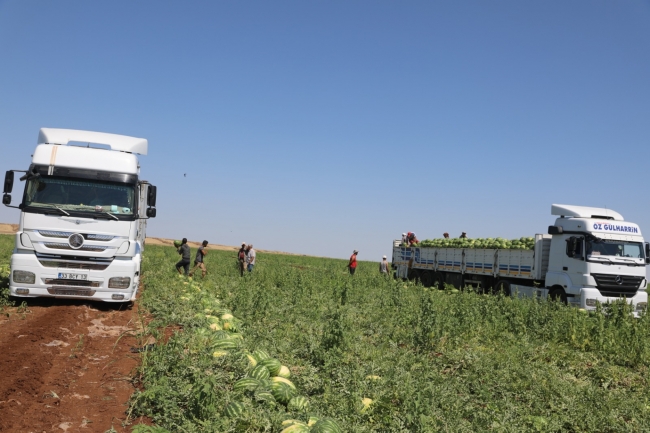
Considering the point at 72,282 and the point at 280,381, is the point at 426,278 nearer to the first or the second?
the point at 72,282

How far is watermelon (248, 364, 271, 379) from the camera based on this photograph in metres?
6.94

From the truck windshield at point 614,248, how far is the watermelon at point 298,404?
12.9 meters

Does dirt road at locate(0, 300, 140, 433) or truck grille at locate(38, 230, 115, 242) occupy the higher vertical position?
truck grille at locate(38, 230, 115, 242)

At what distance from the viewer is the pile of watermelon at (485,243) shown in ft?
65.0

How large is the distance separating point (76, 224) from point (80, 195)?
2.38ft

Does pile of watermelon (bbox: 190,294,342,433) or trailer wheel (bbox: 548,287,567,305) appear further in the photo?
trailer wheel (bbox: 548,287,567,305)

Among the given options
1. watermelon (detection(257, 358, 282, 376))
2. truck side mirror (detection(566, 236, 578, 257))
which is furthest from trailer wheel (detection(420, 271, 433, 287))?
watermelon (detection(257, 358, 282, 376))

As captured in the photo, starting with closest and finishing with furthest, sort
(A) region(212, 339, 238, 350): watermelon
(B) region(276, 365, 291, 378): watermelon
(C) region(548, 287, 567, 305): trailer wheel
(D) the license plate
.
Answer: (B) region(276, 365, 291, 378): watermelon < (A) region(212, 339, 238, 350): watermelon < (D) the license plate < (C) region(548, 287, 567, 305): trailer wheel

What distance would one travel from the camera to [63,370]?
737 centimetres

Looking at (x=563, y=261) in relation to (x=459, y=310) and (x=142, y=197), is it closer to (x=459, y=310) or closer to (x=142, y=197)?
(x=459, y=310)

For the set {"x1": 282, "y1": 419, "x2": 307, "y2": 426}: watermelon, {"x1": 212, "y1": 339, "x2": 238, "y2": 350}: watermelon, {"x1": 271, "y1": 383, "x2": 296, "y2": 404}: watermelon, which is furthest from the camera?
{"x1": 212, "y1": 339, "x2": 238, "y2": 350}: watermelon

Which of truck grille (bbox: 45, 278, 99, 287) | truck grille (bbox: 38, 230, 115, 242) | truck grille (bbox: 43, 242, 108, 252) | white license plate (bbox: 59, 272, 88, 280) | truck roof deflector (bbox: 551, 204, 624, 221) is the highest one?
truck roof deflector (bbox: 551, 204, 624, 221)

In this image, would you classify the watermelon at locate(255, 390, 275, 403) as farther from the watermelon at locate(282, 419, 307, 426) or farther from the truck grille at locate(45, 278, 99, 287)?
the truck grille at locate(45, 278, 99, 287)

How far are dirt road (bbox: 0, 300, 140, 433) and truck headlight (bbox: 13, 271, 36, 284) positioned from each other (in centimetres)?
64
